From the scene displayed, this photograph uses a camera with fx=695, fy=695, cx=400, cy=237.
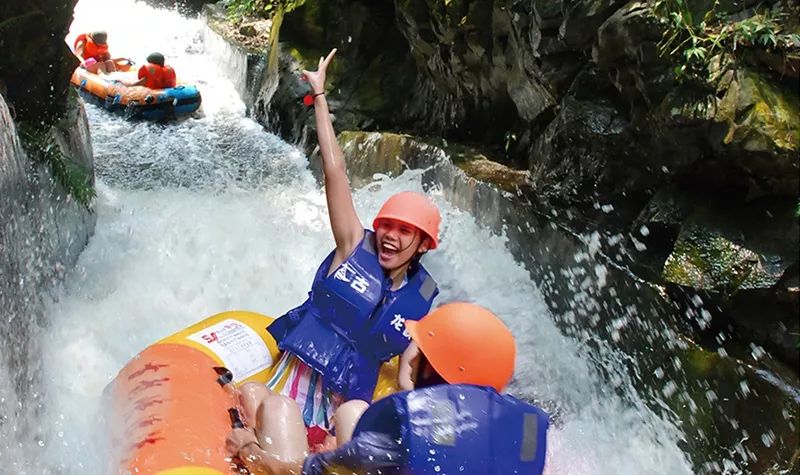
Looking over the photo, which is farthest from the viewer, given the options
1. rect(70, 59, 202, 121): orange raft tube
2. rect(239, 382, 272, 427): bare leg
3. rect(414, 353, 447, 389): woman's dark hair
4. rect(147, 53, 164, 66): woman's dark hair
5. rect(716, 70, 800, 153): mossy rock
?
rect(147, 53, 164, 66): woman's dark hair

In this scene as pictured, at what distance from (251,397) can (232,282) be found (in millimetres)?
2454

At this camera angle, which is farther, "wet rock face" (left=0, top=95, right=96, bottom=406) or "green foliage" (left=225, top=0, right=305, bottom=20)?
"green foliage" (left=225, top=0, right=305, bottom=20)

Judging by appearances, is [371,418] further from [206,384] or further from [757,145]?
[757,145]

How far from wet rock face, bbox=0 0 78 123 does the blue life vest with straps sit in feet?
9.27

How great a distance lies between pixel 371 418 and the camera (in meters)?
2.12

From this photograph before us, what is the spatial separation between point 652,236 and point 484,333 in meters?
2.65

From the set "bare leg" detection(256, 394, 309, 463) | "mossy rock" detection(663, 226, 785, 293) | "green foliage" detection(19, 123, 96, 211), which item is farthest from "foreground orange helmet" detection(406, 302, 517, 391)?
"green foliage" detection(19, 123, 96, 211)

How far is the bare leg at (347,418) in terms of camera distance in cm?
253

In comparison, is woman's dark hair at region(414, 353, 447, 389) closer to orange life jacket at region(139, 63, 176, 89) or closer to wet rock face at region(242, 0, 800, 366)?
wet rock face at region(242, 0, 800, 366)

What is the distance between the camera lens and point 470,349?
2207mm

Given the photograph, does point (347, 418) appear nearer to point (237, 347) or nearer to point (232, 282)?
point (237, 347)

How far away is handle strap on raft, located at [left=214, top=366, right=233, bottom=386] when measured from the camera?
296cm

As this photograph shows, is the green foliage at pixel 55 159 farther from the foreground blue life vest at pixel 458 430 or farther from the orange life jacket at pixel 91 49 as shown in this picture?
the orange life jacket at pixel 91 49

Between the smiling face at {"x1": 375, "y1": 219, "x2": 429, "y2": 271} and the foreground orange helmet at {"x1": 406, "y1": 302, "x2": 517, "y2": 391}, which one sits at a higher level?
the foreground orange helmet at {"x1": 406, "y1": 302, "x2": 517, "y2": 391}
